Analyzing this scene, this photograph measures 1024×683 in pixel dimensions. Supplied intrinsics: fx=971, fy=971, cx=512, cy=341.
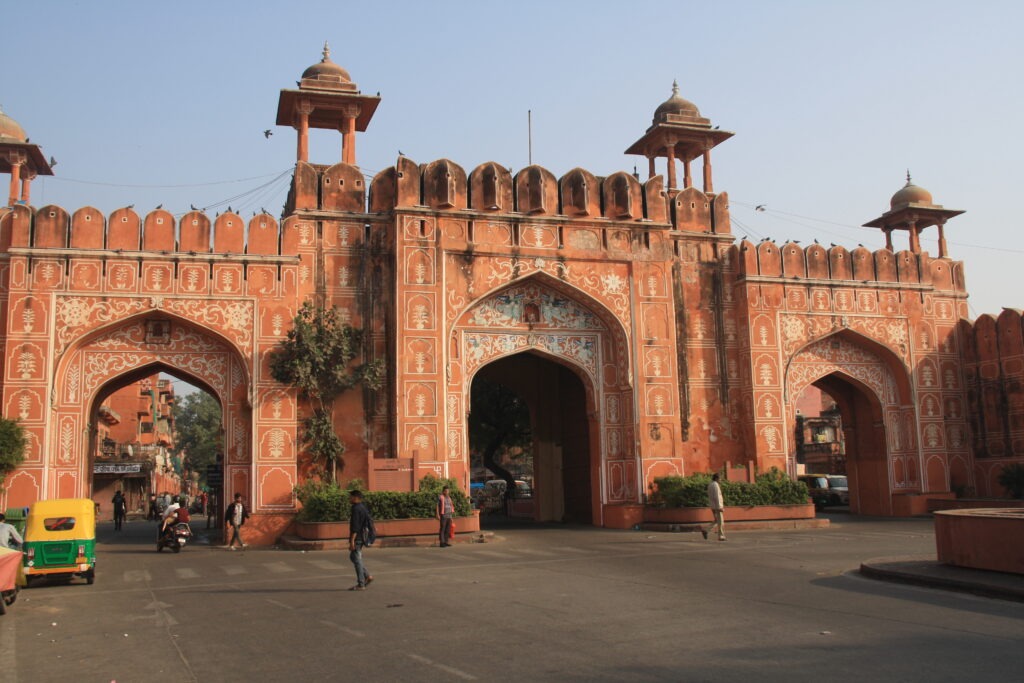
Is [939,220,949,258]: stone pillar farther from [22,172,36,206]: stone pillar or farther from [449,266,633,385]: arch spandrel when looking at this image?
[22,172,36,206]: stone pillar

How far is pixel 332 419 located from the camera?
66.8 feet

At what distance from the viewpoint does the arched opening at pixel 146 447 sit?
20547 mm

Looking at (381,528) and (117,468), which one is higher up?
(117,468)

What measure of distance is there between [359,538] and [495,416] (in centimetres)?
2166

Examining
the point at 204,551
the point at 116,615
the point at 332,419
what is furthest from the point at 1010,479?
the point at 116,615

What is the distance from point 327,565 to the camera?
583 inches

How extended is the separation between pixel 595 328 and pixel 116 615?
14.5 m

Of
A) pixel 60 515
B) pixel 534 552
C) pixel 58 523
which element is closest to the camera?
pixel 58 523

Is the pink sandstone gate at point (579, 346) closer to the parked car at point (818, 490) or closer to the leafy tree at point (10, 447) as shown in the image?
the leafy tree at point (10, 447)

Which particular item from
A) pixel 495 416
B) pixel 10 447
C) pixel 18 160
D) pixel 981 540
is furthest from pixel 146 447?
pixel 981 540

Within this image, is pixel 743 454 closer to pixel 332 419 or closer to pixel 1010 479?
pixel 1010 479

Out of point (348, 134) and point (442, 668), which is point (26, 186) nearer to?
point (348, 134)

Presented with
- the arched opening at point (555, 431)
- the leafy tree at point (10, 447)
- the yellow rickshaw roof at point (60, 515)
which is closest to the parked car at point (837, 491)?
the arched opening at point (555, 431)

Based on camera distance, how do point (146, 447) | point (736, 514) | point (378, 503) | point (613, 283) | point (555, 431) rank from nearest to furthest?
1. point (378, 503)
2. point (736, 514)
3. point (613, 283)
4. point (555, 431)
5. point (146, 447)
